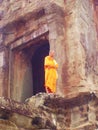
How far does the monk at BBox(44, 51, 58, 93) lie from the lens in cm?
885

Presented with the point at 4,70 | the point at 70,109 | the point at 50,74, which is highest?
the point at 4,70

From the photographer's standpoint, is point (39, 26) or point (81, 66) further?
point (39, 26)

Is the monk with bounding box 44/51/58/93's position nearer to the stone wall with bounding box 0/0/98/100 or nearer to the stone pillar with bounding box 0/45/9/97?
the stone wall with bounding box 0/0/98/100

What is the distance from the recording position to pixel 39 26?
1090 centimetres

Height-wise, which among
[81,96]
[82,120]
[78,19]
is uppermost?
[78,19]

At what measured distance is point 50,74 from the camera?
8.97 m

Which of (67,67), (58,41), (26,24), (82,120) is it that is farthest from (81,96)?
(26,24)

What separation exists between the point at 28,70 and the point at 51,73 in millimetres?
2764

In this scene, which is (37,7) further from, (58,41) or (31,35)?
(58,41)

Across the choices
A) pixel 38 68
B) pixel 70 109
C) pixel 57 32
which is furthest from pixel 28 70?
pixel 70 109

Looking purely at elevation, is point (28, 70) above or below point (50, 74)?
above

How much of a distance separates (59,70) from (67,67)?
0.75 feet

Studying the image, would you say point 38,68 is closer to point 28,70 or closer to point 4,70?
point 28,70

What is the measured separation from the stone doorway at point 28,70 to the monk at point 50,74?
2268 millimetres
